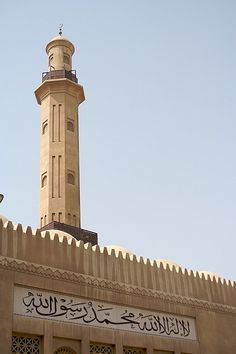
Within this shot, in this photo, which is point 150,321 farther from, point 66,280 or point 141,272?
point 66,280

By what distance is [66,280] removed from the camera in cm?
1028

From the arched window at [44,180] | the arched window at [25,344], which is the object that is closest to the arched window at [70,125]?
the arched window at [44,180]

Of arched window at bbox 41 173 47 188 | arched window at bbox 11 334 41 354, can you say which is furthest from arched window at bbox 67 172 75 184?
arched window at bbox 11 334 41 354

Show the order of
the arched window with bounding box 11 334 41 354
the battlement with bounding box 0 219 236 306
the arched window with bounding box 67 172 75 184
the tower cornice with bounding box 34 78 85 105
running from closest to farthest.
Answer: the arched window with bounding box 11 334 41 354
the battlement with bounding box 0 219 236 306
the arched window with bounding box 67 172 75 184
the tower cornice with bounding box 34 78 85 105

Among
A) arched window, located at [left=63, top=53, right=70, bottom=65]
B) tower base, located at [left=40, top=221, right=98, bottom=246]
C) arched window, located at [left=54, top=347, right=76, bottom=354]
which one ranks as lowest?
arched window, located at [left=54, top=347, right=76, bottom=354]

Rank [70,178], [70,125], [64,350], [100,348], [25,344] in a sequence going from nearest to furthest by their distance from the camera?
1. [25,344]
2. [64,350]
3. [100,348]
4. [70,178]
5. [70,125]

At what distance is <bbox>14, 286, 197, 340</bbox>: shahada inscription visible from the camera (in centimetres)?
970

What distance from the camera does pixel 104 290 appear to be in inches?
426

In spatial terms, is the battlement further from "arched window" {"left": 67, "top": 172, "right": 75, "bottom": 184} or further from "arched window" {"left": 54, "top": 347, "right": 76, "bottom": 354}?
"arched window" {"left": 67, "top": 172, "right": 75, "bottom": 184}

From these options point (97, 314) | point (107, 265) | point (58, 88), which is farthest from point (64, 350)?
point (58, 88)

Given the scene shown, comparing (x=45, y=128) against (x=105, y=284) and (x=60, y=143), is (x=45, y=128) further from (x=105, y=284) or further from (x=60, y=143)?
(x=105, y=284)

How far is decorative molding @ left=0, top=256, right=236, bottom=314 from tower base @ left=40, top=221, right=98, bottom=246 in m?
5.57

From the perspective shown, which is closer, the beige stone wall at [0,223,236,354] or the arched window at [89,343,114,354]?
the beige stone wall at [0,223,236,354]

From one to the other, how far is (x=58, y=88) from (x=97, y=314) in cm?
1147
